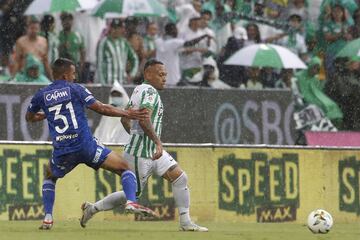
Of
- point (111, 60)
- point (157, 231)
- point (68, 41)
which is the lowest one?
point (157, 231)

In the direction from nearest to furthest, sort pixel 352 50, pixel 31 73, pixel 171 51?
pixel 31 73 → pixel 171 51 → pixel 352 50

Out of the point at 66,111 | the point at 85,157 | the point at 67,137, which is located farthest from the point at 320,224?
the point at 66,111

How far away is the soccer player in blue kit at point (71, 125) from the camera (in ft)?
47.8

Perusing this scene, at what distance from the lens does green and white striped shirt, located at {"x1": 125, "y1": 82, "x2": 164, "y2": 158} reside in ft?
49.1

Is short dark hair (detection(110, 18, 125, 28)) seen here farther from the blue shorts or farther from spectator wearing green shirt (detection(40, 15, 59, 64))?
the blue shorts

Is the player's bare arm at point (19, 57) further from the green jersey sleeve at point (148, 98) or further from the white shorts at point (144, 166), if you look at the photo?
the green jersey sleeve at point (148, 98)

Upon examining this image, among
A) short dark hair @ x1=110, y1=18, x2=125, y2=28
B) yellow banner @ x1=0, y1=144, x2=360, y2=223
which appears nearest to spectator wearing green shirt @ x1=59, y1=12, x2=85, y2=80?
short dark hair @ x1=110, y1=18, x2=125, y2=28

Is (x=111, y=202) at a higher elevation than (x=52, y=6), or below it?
below

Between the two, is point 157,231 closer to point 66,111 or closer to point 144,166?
point 144,166

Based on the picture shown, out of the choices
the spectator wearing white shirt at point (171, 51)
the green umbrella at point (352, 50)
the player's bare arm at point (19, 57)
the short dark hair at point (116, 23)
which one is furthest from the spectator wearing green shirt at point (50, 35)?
the green umbrella at point (352, 50)

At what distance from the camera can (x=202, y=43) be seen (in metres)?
23.5

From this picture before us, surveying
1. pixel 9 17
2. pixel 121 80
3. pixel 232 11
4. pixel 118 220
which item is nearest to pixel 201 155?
→ pixel 118 220

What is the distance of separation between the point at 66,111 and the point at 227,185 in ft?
17.3

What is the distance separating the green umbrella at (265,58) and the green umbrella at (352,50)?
104 cm
